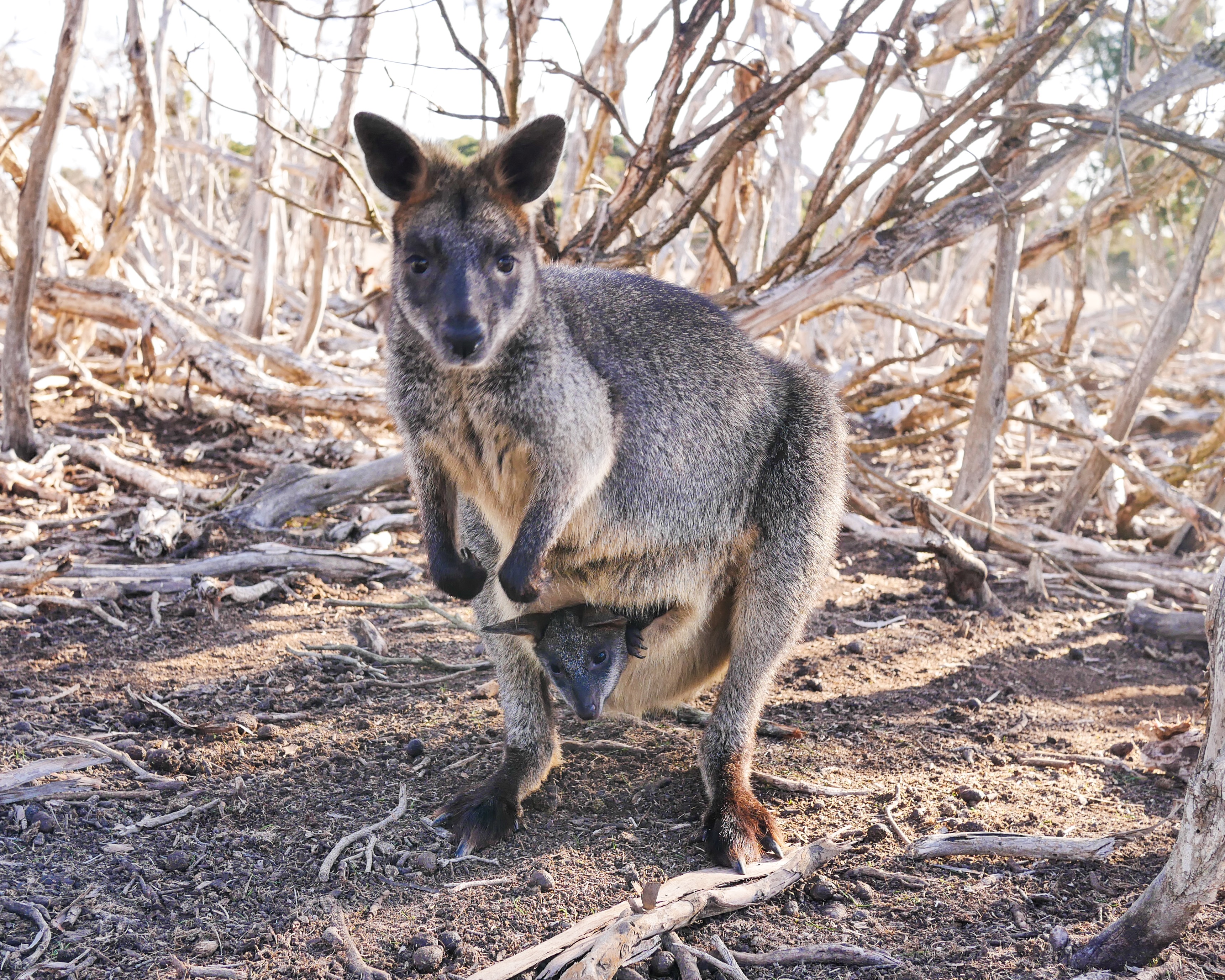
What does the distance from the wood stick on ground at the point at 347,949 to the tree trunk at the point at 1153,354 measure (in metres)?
5.03

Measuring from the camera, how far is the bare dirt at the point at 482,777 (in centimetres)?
248

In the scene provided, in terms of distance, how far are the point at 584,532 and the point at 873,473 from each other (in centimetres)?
287

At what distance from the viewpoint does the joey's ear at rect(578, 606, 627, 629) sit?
326 cm

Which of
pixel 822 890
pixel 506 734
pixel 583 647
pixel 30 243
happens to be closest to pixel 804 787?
pixel 822 890

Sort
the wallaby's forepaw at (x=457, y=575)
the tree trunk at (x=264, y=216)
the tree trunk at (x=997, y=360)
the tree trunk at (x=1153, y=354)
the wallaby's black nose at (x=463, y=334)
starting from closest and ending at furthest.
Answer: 1. the wallaby's black nose at (x=463, y=334)
2. the wallaby's forepaw at (x=457, y=575)
3. the tree trunk at (x=997, y=360)
4. the tree trunk at (x=1153, y=354)
5. the tree trunk at (x=264, y=216)

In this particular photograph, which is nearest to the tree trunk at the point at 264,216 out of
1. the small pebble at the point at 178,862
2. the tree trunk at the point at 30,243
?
the tree trunk at the point at 30,243

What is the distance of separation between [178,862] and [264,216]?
7.37 meters

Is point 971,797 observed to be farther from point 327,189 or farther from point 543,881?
point 327,189

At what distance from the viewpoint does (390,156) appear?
2.83 meters

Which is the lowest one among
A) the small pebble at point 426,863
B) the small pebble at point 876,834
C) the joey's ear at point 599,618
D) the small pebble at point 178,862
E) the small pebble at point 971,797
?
the small pebble at point 178,862

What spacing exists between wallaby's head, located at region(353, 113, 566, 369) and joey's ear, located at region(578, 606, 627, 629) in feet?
3.21

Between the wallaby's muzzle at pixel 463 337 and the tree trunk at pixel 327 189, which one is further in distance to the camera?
the tree trunk at pixel 327 189

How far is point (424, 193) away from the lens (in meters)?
2.84

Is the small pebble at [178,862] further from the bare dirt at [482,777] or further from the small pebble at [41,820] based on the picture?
the small pebble at [41,820]
